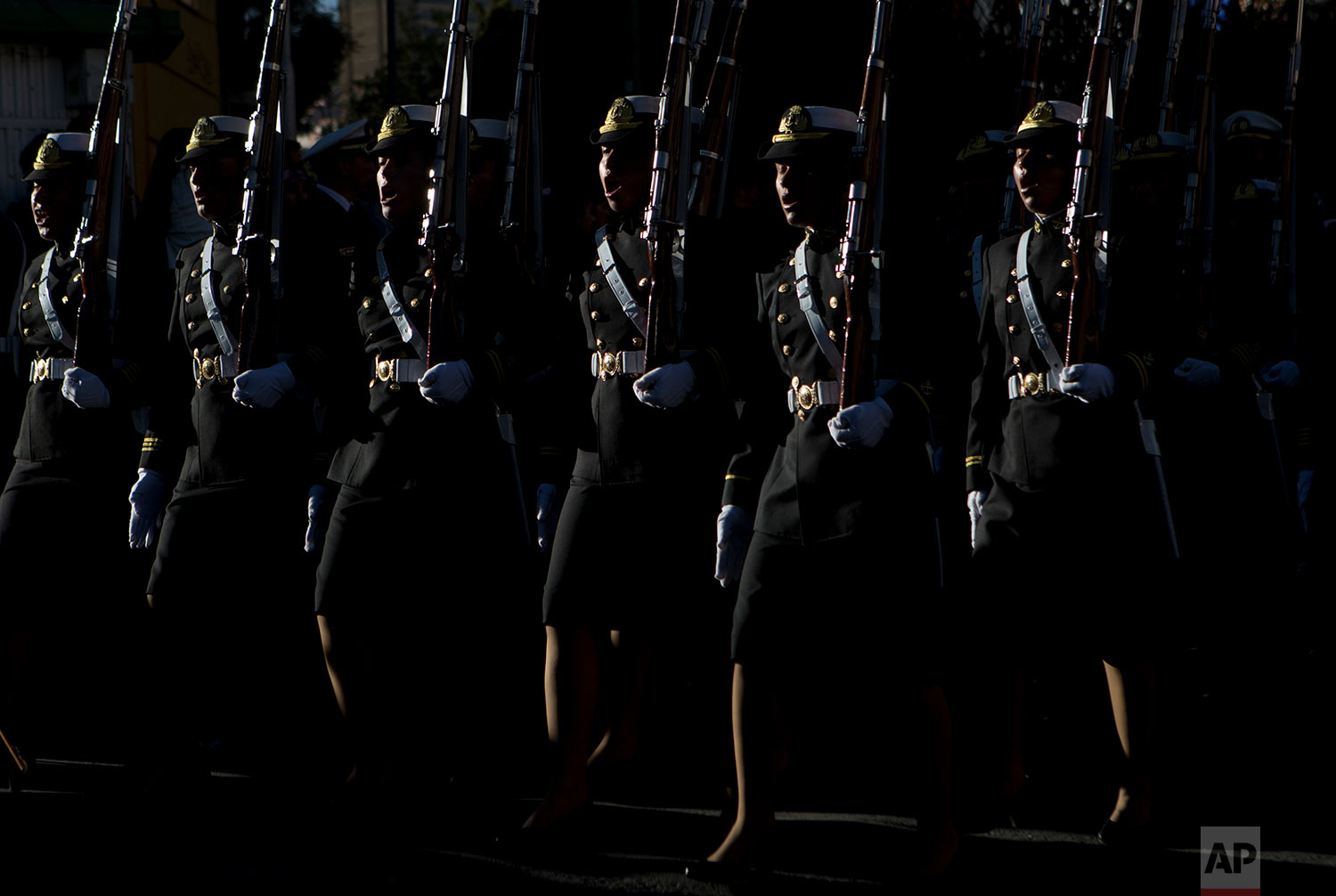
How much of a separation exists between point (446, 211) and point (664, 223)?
0.81 meters

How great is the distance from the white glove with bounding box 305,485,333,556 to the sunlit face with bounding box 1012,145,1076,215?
8.34ft

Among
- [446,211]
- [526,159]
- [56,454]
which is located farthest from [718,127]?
[56,454]

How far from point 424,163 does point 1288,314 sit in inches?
130

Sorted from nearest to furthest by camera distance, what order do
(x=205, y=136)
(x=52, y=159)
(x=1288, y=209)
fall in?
(x=205, y=136) < (x=52, y=159) < (x=1288, y=209)

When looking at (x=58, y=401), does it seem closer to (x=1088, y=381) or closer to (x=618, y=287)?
(x=618, y=287)

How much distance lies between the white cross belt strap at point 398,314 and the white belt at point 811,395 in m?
1.27

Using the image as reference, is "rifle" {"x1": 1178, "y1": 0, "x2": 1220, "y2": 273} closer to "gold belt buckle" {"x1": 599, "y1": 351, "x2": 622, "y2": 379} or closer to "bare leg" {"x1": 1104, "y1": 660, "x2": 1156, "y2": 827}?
"bare leg" {"x1": 1104, "y1": 660, "x2": 1156, "y2": 827}

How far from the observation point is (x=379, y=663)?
5148 mm

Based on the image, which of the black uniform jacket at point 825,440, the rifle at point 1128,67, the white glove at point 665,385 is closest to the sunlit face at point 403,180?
the white glove at point 665,385

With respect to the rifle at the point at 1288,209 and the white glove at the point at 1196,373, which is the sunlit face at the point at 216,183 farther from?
the rifle at the point at 1288,209

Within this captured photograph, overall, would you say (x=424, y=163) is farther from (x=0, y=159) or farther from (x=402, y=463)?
(x=0, y=159)

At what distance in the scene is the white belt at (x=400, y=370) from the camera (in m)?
5.13

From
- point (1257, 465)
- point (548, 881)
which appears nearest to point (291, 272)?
point (548, 881)

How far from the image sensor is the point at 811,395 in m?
4.52
